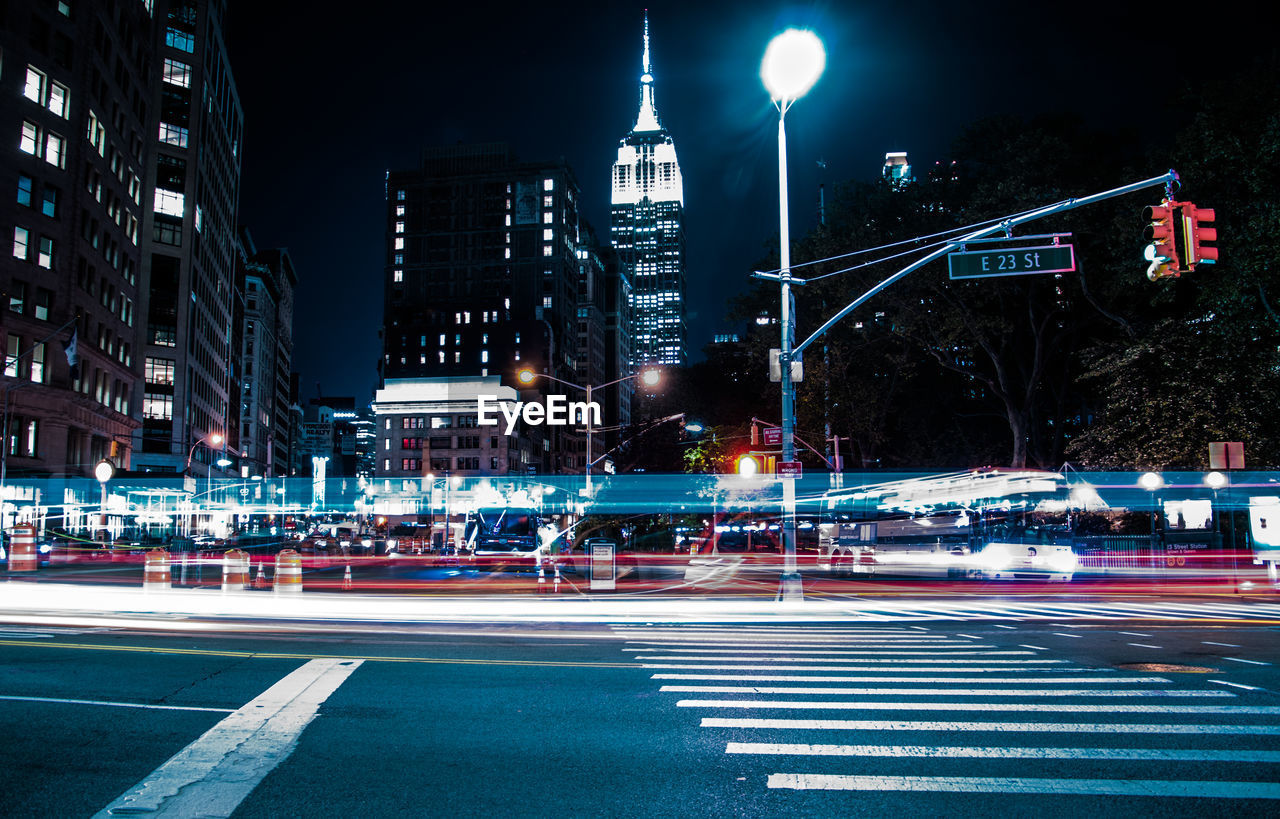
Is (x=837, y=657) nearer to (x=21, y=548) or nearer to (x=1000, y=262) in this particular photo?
(x=1000, y=262)

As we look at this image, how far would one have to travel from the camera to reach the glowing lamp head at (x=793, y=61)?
64.3 feet

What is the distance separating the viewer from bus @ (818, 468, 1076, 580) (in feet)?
98.2

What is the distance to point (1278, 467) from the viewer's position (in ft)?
98.9

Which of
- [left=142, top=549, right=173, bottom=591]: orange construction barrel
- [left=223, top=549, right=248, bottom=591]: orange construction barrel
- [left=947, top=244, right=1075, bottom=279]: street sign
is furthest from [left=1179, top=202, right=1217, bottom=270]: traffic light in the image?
[left=142, top=549, right=173, bottom=591]: orange construction barrel

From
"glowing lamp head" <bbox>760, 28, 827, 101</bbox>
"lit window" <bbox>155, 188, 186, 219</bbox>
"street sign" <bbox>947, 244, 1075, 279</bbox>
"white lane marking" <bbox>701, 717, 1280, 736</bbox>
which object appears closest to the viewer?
"white lane marking" <bbox>701, 717, 1280, 736</bbox>

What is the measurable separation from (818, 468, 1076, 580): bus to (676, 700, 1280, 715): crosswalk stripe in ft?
74.4

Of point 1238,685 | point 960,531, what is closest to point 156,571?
point 1238,685

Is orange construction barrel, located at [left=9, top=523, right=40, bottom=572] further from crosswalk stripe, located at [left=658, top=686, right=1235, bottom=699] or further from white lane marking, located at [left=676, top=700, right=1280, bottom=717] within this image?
white lane marking, located at [left=676, top=700, right=1280, bottom=717]

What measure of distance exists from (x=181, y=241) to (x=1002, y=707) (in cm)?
9046

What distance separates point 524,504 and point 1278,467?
7884 centimetres

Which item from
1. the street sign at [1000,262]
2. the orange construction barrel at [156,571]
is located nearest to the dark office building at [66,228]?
the orange construction barrel at [156,571]

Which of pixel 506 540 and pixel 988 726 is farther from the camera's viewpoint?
pixel 506 540

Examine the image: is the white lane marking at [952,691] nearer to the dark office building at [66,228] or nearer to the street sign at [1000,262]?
the street sign at [1000,262]

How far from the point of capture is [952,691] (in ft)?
29.7
